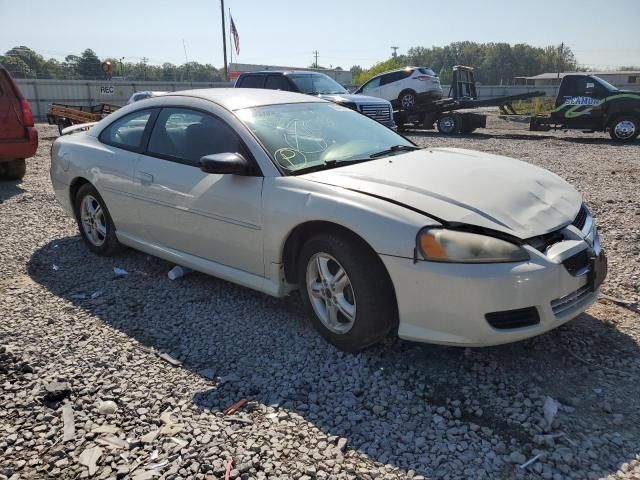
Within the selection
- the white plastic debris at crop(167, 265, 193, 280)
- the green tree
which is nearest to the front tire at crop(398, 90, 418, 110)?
the white plastic debris at crop(167, 265, 193, 280)

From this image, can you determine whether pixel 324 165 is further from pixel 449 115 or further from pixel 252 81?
pixel 449 115

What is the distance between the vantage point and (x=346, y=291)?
3176mm

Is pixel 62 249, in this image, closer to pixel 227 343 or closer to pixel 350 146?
pixel 227 343

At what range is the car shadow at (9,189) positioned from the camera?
25.8 feet

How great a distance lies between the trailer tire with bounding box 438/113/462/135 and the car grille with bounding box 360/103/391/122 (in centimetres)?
559

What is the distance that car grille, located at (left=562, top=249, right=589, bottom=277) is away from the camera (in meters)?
2.80

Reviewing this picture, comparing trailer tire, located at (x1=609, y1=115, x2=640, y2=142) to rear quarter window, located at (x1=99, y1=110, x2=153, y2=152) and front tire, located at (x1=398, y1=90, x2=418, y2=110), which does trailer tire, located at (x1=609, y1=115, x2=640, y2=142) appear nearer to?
front tire, located at (x1=398, y1=90, x2=418, y2=110)

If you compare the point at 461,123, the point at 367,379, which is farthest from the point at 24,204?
the point at 461,123

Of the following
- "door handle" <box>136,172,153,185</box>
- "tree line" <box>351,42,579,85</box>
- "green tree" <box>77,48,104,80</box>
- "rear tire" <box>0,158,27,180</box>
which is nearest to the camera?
"door handle" <box>136,172,153,185</box>

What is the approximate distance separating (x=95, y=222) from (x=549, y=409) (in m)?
4.28

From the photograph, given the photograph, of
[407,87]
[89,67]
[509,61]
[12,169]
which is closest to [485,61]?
[509,61]

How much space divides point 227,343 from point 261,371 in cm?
44

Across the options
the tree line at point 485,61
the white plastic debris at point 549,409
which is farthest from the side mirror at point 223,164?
the tree line at point 485,61

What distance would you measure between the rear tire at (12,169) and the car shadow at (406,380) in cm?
589
